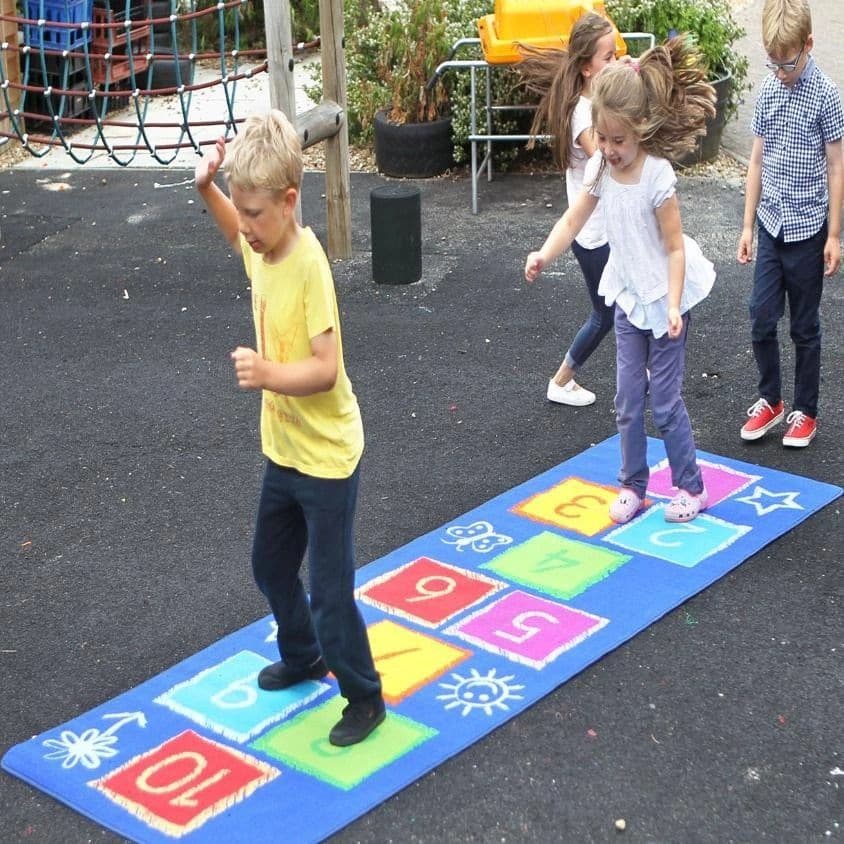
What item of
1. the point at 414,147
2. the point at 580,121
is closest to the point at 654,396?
the point at 580,121

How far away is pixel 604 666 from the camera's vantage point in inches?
159

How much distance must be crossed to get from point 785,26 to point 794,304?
110cm

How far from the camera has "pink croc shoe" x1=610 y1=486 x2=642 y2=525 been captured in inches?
196

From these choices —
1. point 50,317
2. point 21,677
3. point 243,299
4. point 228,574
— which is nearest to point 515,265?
point 243,299

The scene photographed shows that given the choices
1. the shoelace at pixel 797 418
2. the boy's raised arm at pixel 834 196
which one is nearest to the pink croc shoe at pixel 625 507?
the shoelace at pixel 797 418

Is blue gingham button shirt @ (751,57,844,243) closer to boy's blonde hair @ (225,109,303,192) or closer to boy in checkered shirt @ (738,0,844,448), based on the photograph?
boy in checkered shirt @ (738,0,844,448)

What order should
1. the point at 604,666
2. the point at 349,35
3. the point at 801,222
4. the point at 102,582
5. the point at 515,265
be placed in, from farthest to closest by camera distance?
the point at 349,35 → the point at 515,265 → the point at 801,222 → the point at 102,582 → the point at 604,666

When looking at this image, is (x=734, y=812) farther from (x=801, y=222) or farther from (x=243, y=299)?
(x=243, y=299)

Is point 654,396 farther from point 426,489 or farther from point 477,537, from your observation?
point 426,489

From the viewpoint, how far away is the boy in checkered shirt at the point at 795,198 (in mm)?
5008

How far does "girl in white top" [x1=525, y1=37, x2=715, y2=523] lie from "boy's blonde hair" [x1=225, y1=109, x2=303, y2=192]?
4.98ft

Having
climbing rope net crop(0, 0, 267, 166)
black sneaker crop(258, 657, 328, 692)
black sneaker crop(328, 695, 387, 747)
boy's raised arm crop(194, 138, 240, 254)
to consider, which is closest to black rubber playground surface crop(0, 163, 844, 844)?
black sneaker crop(328, 695, 387, 747)

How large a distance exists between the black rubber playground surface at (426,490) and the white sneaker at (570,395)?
3.9 inches

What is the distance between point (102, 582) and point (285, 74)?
3.44m
